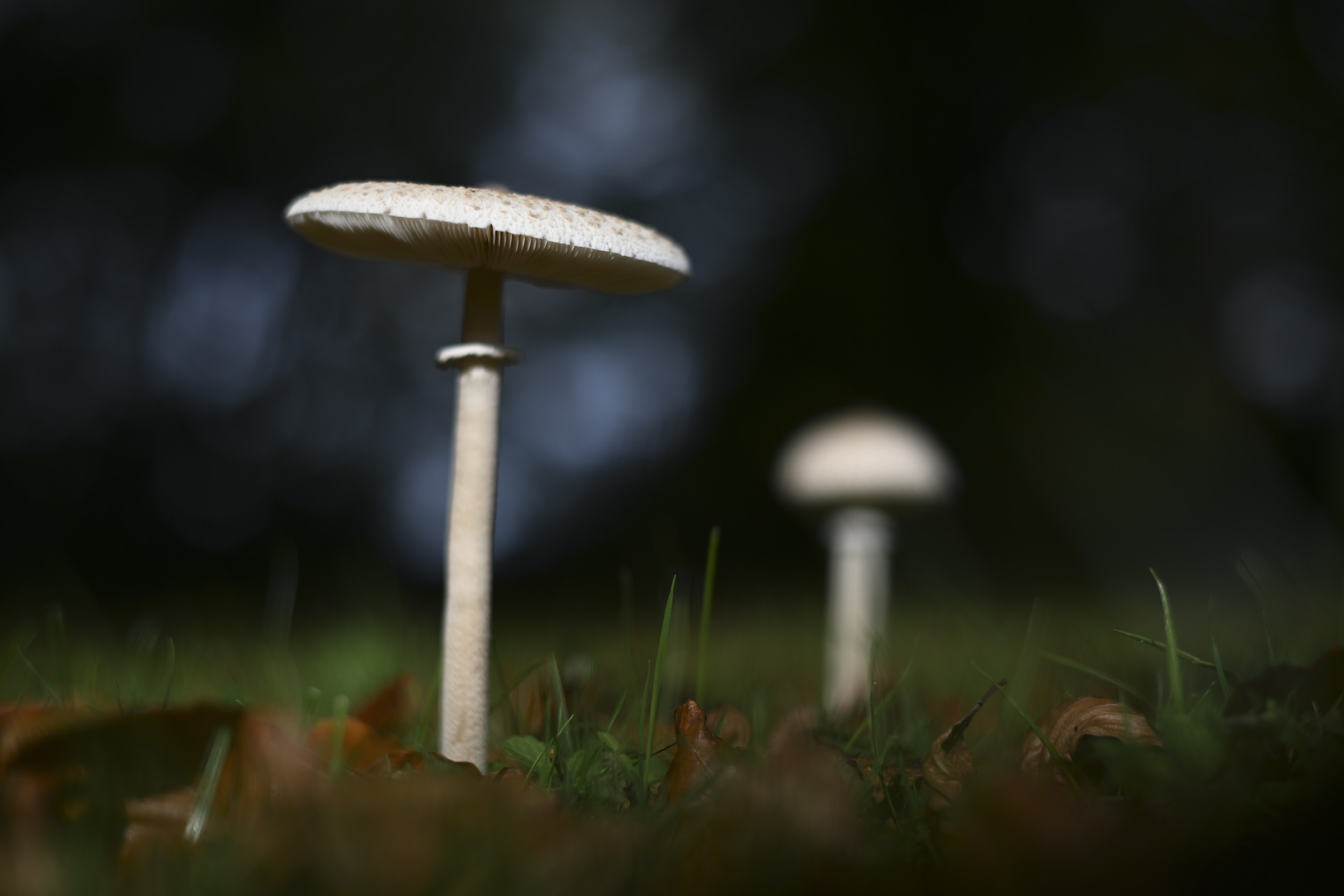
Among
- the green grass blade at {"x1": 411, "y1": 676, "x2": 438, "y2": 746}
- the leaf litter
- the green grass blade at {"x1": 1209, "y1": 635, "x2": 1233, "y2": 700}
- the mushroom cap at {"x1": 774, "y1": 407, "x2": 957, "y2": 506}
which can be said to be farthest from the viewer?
the mushroom cap at {"x1": 774, "y1": 407, "x2": 957, "y2": 506}

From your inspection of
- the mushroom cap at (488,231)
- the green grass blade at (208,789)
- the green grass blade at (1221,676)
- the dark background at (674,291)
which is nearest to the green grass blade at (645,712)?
the green grass blade at (208,789)

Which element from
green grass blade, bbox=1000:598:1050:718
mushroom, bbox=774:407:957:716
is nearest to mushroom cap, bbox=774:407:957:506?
mushroom, bbox=774:407:957:716

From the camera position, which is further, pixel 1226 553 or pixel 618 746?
pixel 1226 553

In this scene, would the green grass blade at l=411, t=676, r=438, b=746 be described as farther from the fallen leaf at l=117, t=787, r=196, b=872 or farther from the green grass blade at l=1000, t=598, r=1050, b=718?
the green grass blade at l=1000, t=598, r=1050, b=718

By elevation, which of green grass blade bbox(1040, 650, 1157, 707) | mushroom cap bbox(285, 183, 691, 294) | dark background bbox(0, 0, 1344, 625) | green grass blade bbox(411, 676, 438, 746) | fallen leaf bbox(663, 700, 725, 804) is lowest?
green grass blade bbox(411, 676, 438, 746)

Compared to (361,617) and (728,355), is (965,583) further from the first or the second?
(361,617)

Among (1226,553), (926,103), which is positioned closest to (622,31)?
(926,103)

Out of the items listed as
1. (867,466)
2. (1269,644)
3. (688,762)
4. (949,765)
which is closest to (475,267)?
(688,762)
